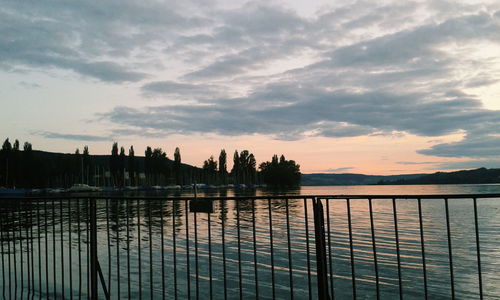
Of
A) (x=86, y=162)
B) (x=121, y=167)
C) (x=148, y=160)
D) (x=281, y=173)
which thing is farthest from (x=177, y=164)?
(x=281, y=173)

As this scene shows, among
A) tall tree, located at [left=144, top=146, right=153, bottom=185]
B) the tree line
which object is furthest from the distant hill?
tall tree, located at [left=144, top=146, right=153, bottom=185]

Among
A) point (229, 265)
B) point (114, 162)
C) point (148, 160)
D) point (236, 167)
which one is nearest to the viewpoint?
point (229, 265)

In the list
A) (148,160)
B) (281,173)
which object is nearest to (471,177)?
(281,173)

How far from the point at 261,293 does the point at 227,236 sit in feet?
31.7

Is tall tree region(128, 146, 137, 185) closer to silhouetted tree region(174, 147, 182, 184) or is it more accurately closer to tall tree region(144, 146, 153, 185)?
tall tree region(144, 146, 153, 185)

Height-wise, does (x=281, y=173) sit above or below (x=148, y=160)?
below

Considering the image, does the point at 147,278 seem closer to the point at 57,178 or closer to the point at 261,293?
the point at 261,293

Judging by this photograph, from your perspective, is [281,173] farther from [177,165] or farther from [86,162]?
[86,162]

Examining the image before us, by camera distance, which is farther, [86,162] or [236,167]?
[236,167]

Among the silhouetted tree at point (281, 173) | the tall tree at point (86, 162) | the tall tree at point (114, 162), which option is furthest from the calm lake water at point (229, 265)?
the silhouetted tree at point (281, 173)

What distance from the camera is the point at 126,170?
132875 millimetres

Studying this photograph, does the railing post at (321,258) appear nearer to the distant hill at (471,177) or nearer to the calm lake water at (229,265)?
the calm lake water at (229,265)

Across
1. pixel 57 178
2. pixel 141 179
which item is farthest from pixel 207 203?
pixel 141 179

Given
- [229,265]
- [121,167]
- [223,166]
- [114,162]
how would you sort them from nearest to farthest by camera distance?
[229,265] → [121,167] → [114,162] → [223,166]
